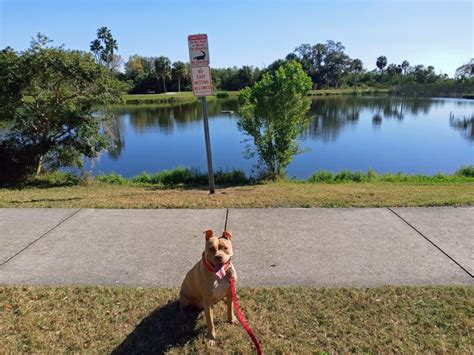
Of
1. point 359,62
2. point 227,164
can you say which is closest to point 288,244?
point 227,164

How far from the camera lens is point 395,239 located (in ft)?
14.8

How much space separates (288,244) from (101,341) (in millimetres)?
2318

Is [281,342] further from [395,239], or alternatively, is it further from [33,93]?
[33,93]

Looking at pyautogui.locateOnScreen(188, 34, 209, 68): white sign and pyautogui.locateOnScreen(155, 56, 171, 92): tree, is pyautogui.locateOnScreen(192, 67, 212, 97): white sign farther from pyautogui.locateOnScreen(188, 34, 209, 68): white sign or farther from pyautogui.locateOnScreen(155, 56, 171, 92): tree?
pyautogui.locateOnScreen(155, 56, 171, 92): tree

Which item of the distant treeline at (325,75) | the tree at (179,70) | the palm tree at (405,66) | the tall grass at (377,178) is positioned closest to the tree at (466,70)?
the distant treeline at (325,75)

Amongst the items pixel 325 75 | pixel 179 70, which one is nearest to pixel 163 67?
pixel 179 70

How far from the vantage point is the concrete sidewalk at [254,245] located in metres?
3.70

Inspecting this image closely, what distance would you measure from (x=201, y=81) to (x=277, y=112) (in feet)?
16.9

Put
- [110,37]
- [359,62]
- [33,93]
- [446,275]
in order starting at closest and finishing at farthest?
[446,275], [33,93], [110,37], [359,62]

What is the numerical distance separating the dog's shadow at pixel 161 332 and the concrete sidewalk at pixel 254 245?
0.50 metres

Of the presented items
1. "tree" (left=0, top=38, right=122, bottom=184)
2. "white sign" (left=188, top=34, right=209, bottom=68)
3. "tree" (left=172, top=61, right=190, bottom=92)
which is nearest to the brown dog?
"white sign" (left=188, top=34, right=209, bottom=68)

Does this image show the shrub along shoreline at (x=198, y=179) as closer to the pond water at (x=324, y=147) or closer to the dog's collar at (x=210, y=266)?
the pond water at (x=324, y=147)

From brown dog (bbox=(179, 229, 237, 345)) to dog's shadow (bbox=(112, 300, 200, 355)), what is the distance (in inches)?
9.2

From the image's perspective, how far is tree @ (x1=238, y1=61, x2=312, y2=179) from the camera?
11.1 metres
